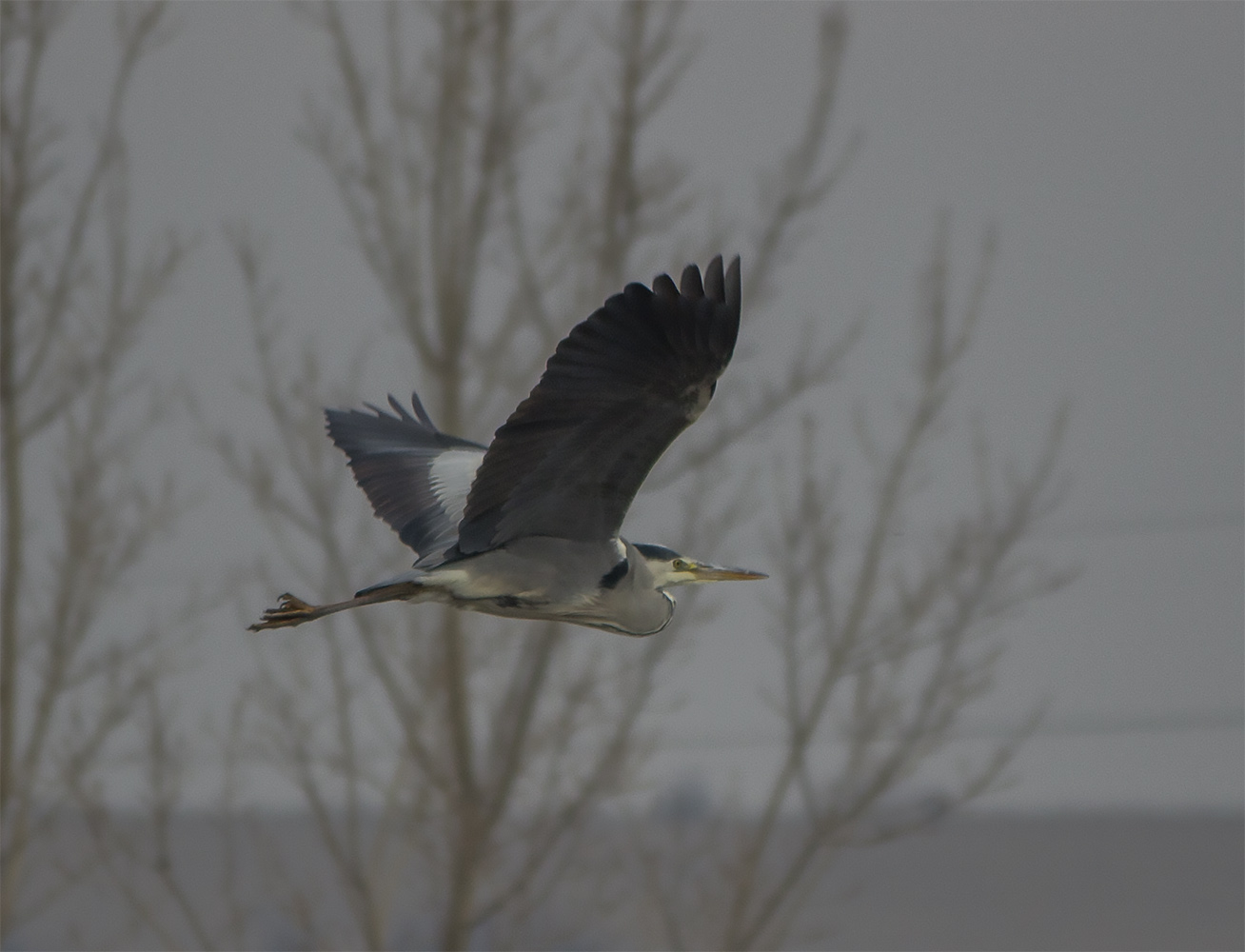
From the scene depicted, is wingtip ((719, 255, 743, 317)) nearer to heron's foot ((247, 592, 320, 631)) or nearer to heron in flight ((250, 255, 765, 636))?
heron in flight ((250, 255, 765, 636))

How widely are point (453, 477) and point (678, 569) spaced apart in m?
0.44

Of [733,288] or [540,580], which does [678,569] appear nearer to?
[540,580]

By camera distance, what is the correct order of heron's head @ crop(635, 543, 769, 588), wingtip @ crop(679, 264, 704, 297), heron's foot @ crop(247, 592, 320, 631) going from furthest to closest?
heron's head @ crop(635, 543, 769, 588), heron's foot @ crop(247, 592, 320, 631), wingtip @ crop(679, 264, 704, 297)

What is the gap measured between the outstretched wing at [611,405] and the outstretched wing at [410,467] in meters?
0.35

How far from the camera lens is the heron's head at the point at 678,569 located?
2.12 m

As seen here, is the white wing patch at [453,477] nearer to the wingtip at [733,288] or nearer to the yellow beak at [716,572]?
the yellow beak at [716,572]

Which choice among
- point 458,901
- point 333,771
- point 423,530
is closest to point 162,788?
point 333,771

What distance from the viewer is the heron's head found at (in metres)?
2.12

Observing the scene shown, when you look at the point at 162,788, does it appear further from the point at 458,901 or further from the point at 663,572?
the point at 663,572

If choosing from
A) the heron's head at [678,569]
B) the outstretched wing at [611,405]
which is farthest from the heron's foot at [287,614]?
the heron's head at [678,569]

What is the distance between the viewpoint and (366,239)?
3.77 meters

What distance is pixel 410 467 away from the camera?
2426 mm

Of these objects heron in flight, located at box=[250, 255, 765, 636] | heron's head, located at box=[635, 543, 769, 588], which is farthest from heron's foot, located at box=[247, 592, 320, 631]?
heron's head, located at box=[635, 543, 769, 588]

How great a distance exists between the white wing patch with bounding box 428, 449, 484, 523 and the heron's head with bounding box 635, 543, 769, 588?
0.31m
